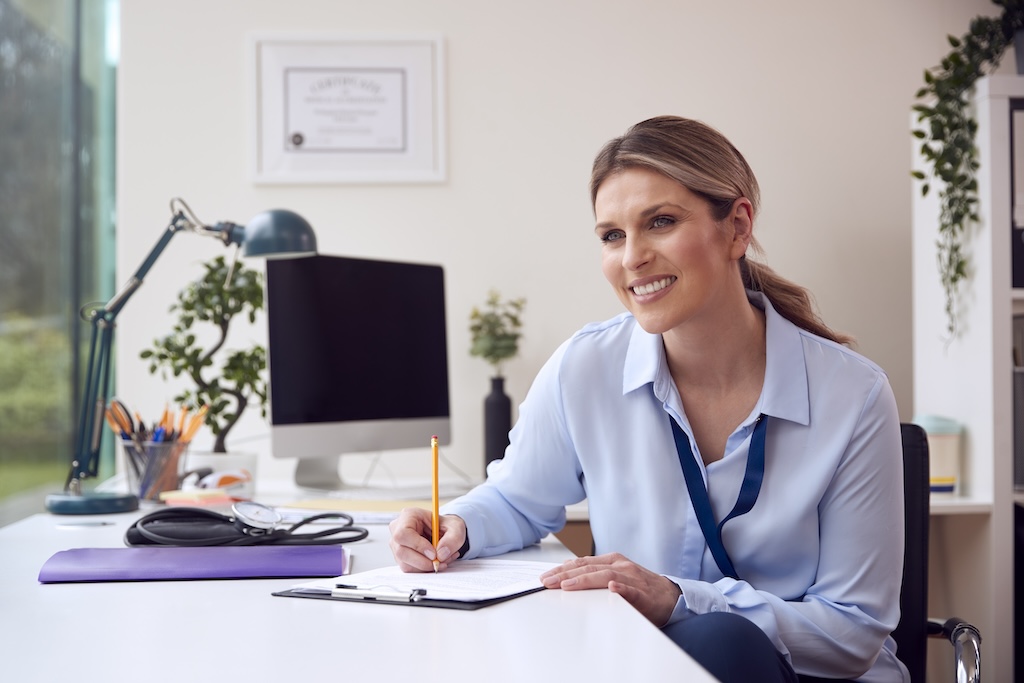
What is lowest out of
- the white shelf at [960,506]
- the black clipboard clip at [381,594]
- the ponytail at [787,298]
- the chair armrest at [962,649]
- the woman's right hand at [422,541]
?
the chair armrest at [962,649]

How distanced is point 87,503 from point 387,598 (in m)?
1.02

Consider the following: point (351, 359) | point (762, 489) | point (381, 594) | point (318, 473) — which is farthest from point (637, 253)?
point (318, 473)

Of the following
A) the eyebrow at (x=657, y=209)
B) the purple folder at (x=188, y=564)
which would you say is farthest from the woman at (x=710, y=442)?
the purple folder at (x=188, y=564)

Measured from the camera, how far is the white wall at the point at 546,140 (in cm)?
295

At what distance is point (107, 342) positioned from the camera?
2.10 metres

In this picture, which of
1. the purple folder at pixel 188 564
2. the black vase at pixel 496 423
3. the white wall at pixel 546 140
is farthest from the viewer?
the white wall at pixel 546 140

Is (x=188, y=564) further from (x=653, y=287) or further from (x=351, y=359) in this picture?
(x=351, y=359)

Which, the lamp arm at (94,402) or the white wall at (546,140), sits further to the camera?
the white wall at (546,140)

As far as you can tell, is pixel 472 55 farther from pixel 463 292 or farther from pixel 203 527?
pixel 203 527

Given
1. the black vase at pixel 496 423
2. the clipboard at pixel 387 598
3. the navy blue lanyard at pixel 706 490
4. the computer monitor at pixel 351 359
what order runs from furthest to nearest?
the black vase at pixel 496 423 → the computer monitor at pixel 351 359 → the navy blue lanyard at pixel 706 490 → the clipboard at pixel 387 598

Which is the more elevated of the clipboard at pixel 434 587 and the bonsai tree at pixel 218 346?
the bonsai tree at pixel 218 346

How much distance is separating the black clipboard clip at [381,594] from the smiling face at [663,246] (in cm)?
55

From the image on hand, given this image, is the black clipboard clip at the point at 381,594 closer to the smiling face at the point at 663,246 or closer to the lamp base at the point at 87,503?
the smiling face at the point at 663,246

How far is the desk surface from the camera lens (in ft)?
2.79
